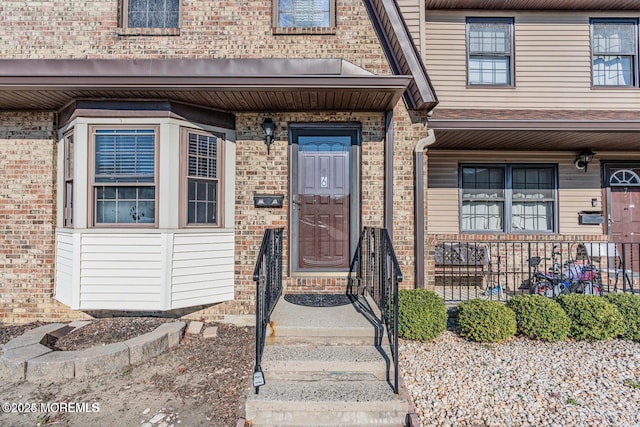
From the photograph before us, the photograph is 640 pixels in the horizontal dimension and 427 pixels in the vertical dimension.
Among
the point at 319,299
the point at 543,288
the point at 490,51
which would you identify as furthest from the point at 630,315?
the point at 490,51

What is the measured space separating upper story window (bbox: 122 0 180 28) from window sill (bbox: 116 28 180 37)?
16cm

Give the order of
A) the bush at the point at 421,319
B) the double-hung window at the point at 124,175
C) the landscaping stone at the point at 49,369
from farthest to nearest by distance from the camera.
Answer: the double-hung window at the point at 124,175
the bush at the point at 421,319
the landscaping stone at the point at 49,369

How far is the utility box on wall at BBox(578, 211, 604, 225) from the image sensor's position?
271 inches

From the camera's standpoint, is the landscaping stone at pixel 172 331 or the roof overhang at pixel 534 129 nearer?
the landscaping stone at pixel 172 331

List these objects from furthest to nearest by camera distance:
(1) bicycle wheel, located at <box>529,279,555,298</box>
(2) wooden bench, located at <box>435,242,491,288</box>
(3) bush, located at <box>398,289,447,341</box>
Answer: (2) wooden bench, located at <box>435,242,491,288</box>
(1) bicycle wheel, located at <box>529,279,555,298</box>
(3) bush, located at <box>398,289,447,341</box>

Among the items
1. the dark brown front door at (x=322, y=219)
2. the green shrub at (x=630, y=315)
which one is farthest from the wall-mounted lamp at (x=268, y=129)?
the green shrub at (x=630, y=315)

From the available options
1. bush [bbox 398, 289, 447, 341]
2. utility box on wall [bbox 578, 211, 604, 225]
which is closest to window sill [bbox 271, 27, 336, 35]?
bush [bbox 398, 289, 447, 341]

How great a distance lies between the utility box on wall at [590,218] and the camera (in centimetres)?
689

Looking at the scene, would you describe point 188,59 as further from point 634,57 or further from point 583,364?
point 634,57

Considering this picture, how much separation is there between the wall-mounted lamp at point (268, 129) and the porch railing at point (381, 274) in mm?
1971

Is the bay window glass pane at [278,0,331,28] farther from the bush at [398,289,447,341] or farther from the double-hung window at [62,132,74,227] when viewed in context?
the bush at [398,289,447,341]

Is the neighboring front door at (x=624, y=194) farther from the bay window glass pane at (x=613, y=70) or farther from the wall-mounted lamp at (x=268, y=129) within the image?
the wall-mounted lamp at (x=268, y=129)

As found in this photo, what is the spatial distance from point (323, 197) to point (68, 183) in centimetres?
383

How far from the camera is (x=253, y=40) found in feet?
15.9
